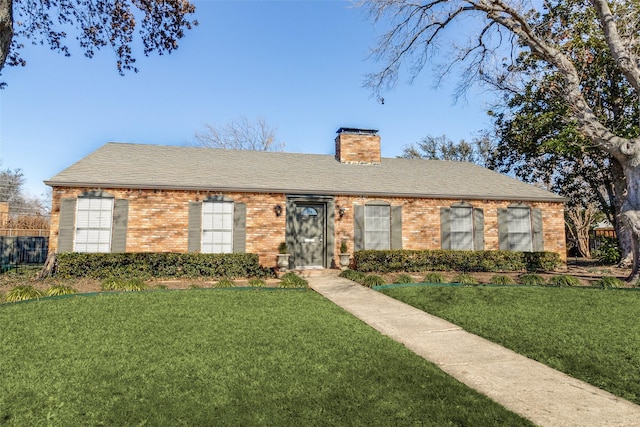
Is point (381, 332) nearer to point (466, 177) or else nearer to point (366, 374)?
point (366, 374)

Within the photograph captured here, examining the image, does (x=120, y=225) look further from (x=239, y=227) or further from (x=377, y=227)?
(x=377, y=227)

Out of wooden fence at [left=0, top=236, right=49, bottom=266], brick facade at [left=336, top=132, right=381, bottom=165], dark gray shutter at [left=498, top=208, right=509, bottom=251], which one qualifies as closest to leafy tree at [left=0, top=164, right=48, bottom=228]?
wooden fence at [left=0, top=236, right=49, bottom=266]

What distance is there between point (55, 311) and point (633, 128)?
21464mm

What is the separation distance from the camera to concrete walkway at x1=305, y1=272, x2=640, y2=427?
126 inches

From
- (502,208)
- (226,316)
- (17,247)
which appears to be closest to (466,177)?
(502,208)

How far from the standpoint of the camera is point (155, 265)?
11.4m

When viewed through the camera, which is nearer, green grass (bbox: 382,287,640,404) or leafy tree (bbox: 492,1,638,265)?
green grass (bbox: 382,287,640,404)

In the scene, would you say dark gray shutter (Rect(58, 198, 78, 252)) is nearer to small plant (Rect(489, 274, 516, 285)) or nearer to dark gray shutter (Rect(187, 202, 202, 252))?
dark gray shutter (Rect(187, 202, 202, 252))

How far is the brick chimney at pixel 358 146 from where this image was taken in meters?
17.0

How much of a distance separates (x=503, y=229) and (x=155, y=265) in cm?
1346

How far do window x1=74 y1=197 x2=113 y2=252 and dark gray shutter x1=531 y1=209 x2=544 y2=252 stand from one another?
16478 millimetres

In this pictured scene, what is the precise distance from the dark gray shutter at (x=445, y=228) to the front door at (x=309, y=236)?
4.90m

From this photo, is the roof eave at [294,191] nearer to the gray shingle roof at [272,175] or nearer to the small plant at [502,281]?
the gray shingle roof at [272,175]

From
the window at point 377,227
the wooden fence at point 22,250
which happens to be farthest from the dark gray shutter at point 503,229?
the wooden fence at point 22,250
